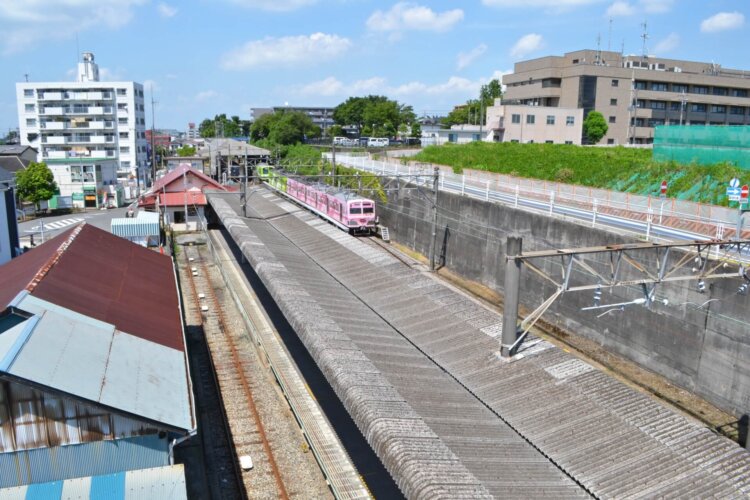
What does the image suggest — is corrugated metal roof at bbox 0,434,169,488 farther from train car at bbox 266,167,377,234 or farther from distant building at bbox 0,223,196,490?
train car at bbox 266,167,377,234

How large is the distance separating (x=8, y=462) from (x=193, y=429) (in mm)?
2963

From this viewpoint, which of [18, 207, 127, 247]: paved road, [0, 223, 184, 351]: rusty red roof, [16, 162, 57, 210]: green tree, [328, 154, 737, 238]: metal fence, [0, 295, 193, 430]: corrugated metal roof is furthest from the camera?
[16, 162, 57, 210]: green tree

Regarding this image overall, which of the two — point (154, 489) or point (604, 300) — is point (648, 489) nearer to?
point (154, 489)

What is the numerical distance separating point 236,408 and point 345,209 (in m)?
18.9

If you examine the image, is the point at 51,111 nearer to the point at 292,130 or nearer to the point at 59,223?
the point at 59,223

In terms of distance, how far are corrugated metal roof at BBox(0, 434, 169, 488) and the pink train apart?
24466 mm

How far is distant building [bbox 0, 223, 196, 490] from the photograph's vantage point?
9.59m

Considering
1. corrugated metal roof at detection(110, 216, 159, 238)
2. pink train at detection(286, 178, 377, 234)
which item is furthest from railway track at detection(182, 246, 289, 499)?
pink train at detection(286, 178, 377, 234)

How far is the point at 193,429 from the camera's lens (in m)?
10.3

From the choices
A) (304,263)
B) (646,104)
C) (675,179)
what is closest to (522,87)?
(646,104)

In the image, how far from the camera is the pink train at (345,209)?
112 feet

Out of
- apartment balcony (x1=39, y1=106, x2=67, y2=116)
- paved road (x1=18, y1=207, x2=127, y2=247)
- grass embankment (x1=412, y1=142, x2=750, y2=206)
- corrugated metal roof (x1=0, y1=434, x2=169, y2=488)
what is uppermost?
apartment balcony (x1=39, y1=106, x2=67, y2=116)

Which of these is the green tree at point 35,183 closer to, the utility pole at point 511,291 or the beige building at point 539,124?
the beige building at point 539,124

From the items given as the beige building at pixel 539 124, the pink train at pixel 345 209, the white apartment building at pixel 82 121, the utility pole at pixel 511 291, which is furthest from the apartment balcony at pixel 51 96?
the utility pole at pixel 511 291
